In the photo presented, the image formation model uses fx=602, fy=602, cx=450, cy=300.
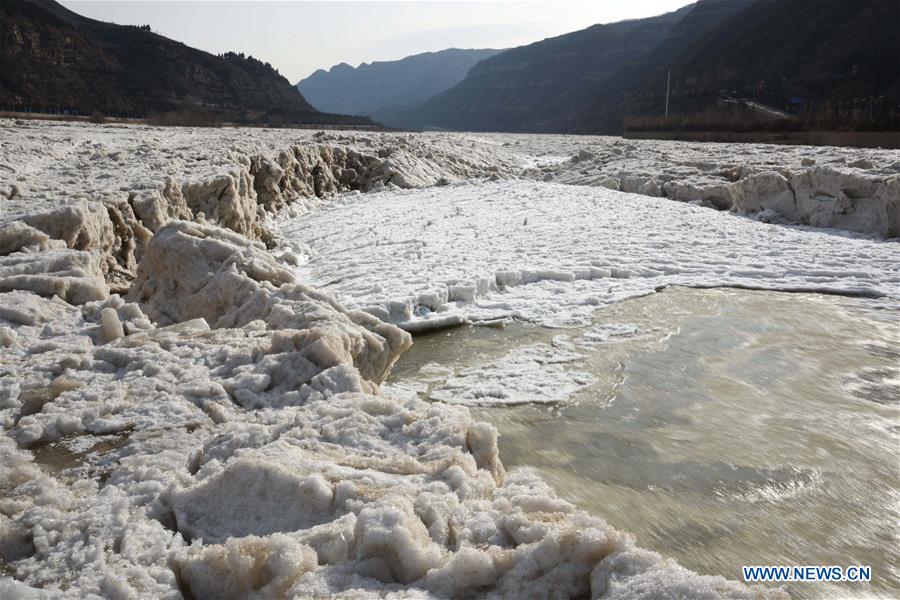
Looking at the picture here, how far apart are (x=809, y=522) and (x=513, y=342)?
8.77 feet

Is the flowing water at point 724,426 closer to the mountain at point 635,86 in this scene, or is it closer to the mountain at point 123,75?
the mountain at point 123,75

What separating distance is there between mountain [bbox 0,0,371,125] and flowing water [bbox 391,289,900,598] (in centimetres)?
3825

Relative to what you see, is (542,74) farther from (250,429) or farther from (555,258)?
(250,429)

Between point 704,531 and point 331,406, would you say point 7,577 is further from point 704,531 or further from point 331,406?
point 704,531

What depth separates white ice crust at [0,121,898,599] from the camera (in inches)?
63.1

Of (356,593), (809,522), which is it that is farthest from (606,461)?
(356,593)

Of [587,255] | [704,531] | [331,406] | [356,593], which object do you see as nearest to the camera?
[356,593]

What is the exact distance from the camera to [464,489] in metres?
2.01

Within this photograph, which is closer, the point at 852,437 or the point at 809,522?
the point at 809,522

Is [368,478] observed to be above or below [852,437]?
above

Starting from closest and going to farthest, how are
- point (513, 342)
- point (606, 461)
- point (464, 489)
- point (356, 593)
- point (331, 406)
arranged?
point (356, 593) < point (464, 489) < point (331, 406) < point (606, 461) < point (513, 342)

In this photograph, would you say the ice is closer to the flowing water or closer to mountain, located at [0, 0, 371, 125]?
the flowing water

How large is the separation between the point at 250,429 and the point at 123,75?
2080 inches

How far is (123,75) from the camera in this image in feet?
151
